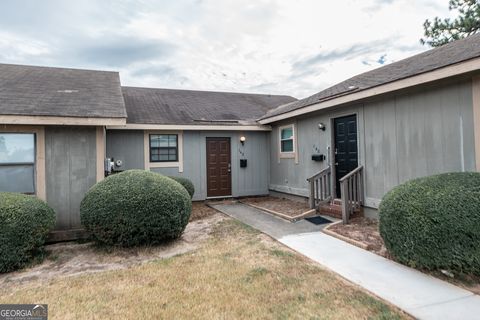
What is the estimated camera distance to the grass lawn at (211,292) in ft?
8.77

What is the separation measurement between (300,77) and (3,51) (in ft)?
46.3

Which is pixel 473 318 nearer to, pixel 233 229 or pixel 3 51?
pixel 233 229

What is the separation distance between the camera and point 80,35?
9.37m

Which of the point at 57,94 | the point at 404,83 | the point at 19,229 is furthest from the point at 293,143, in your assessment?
the point at 19,229

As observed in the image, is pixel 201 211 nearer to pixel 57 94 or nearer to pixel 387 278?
pixel 57 94

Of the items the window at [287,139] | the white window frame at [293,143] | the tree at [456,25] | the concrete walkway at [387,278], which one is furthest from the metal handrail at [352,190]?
the tree at [456,25]

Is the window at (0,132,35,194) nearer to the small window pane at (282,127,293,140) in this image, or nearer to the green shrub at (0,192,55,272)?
the green shrub at (0,192,55,272)

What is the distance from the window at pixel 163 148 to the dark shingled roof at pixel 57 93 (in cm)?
196

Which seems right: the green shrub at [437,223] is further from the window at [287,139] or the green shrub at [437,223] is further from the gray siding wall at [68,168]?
the gray siding wall at [68,168]

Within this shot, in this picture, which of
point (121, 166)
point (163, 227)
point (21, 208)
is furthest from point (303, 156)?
point (21, 208)

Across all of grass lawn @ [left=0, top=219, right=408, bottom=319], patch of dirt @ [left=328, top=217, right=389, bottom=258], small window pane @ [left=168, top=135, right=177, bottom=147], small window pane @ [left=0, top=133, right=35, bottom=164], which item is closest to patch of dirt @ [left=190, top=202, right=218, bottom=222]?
small window pane @ [left=168, top=135, right=177, bottom=147]

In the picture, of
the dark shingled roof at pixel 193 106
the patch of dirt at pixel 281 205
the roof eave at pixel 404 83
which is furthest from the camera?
the dark shingled roof at pixel 193 106

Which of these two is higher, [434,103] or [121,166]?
[434,103]

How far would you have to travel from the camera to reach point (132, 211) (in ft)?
14.7
